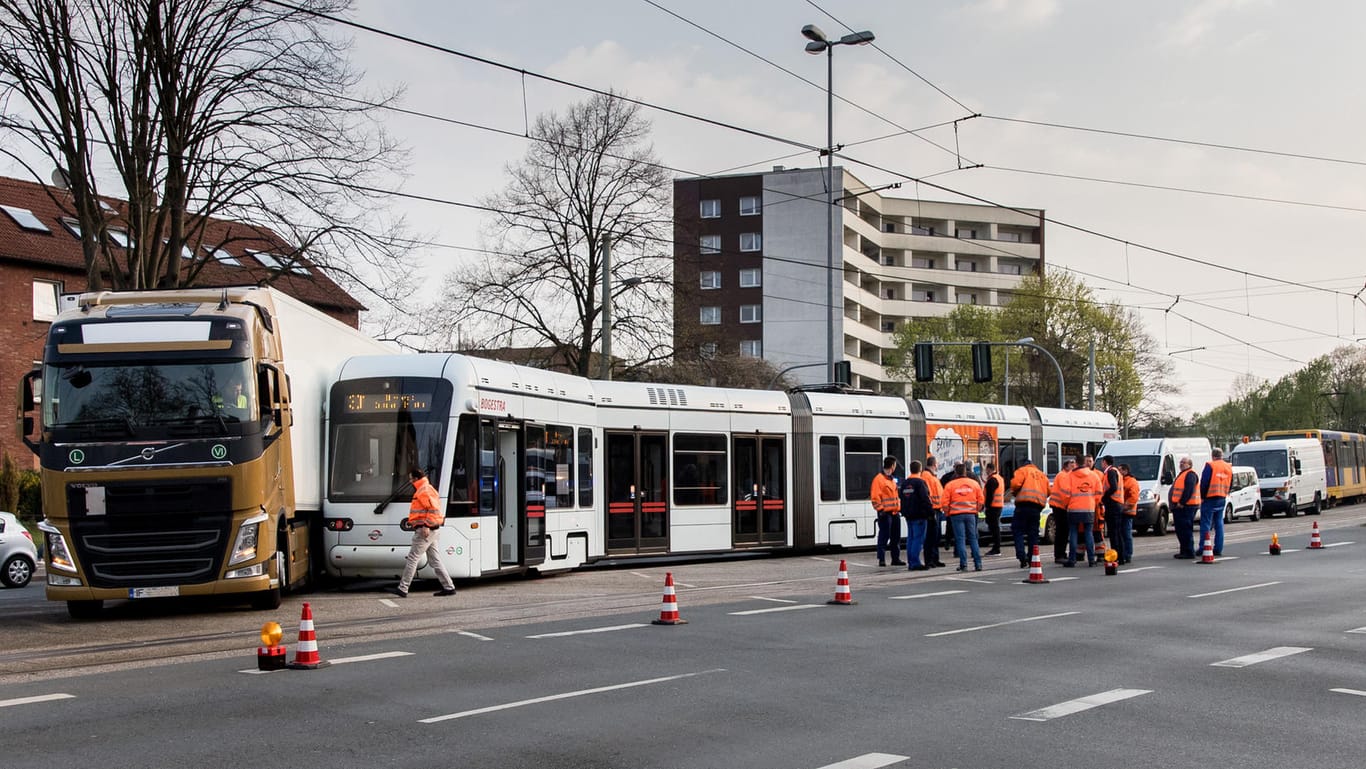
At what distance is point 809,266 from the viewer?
81.4 metres

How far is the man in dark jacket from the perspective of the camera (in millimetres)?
20938

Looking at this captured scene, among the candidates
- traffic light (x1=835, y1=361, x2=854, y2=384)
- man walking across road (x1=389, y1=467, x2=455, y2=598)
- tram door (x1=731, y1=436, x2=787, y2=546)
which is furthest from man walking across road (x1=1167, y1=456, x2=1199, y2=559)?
man walking across road (x1=389, y1=467, x2=455, y2=598)

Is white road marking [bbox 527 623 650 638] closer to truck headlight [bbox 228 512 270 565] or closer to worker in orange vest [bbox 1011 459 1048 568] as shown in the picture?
truck headlight [bbox 228 512 270 565]

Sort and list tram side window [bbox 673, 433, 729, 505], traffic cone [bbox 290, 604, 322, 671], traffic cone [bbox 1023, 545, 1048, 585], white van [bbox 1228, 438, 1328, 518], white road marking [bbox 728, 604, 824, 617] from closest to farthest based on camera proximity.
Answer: traffic cone [bbox 290, 604, 322, 671]
white road marking [bbox 728, 604, 824, 617]
traffic cone [bbox 1023, 545, 1048, 585]
tram side window [bbox 673, 433, 729, 505]
white van [bbox 1228, 438, 1328, 518]

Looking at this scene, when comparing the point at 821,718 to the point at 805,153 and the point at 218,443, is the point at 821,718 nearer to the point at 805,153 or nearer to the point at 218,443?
the point at 218,443

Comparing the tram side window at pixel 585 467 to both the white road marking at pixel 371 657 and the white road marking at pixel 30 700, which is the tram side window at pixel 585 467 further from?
the white road marking at pixel 30 700

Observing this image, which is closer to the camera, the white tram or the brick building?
the white tram

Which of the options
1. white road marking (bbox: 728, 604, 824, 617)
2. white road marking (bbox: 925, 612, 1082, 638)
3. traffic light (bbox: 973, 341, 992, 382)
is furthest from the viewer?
traffic light (bbox: 973, 341, 992, 382)

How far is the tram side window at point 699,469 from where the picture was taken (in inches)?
910

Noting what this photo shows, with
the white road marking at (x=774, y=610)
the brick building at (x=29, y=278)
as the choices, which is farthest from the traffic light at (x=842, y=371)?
the white road marking at (x=774, y=610)

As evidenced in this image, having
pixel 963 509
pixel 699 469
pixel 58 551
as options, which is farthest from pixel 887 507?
pixel 58 551

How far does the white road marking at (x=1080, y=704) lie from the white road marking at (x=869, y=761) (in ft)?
4.92

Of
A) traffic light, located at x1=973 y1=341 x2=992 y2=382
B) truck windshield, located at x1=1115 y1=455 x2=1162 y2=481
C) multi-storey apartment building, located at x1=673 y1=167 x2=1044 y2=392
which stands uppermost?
multi-storey apartment building, located at x1=673 y1=167 x2=1044 y2=392

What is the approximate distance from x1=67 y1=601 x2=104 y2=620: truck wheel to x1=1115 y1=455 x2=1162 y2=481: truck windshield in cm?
2460
